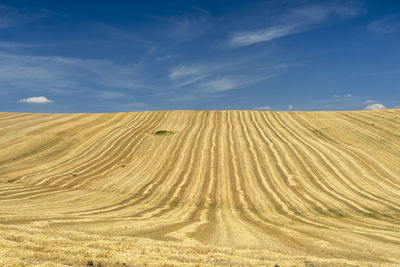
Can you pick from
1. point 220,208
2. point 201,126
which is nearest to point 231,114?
point 201,126

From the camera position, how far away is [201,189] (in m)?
27.3

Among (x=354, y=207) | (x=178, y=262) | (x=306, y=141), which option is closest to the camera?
(x=178, y=262)

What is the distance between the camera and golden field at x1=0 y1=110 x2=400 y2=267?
9930 mm

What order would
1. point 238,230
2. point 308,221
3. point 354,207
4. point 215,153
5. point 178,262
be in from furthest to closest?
point 215,153
point 354,207
point 308,221
point 238,230
point 178,262

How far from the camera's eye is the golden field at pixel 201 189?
32.6 ft

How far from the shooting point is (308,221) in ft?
62.5

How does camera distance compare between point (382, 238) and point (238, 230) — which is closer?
point (382, 238)

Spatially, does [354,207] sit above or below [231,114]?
below

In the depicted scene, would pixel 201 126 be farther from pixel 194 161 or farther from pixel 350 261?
pixel 350 261

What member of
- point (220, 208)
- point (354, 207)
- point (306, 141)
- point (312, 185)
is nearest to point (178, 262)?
point (220, 208)

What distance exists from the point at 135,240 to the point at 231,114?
55.5 metres

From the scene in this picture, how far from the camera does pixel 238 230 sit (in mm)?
14758

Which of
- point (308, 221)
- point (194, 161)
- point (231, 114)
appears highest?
point (231, 114)

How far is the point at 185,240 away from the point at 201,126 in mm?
42224
